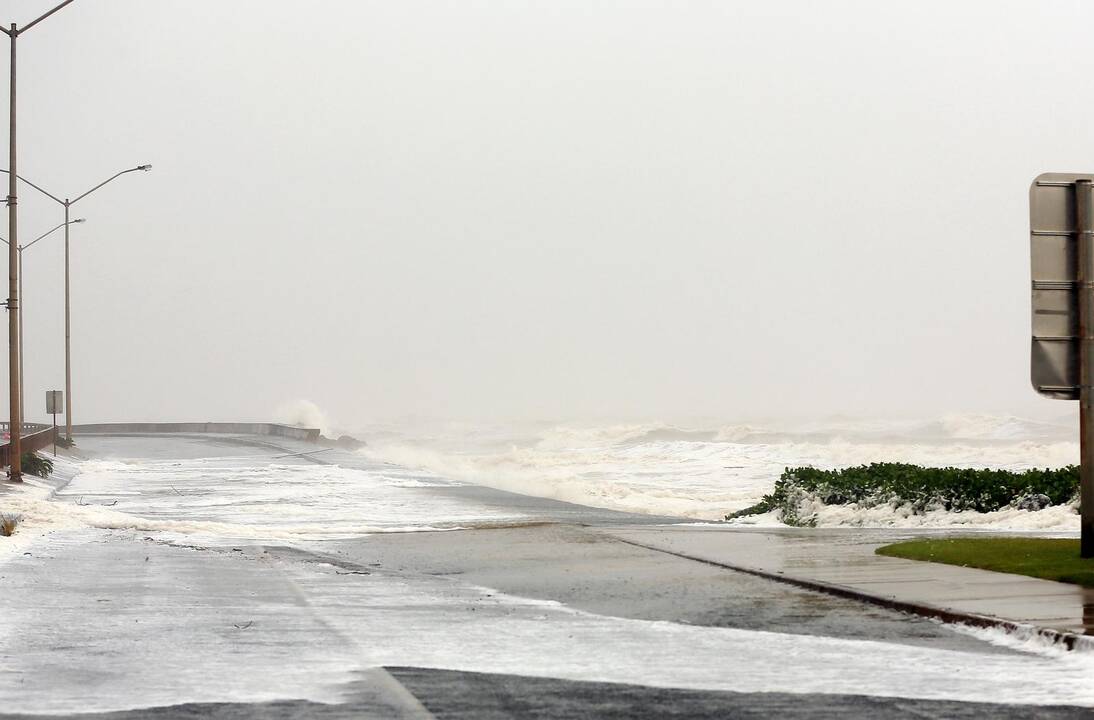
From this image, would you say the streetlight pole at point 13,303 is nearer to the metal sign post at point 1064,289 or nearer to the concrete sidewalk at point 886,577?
the concrete sidewalk at point 886,577

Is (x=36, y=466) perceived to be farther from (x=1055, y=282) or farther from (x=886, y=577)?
(x=1055, y=282)

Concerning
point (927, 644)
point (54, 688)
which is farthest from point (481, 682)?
point (927, 644)

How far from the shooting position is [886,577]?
15539mm

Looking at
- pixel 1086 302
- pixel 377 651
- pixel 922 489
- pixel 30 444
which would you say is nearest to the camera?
pixel 377 651

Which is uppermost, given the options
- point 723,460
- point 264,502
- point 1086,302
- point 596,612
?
point 1086,302

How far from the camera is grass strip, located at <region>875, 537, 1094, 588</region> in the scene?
49.6ft

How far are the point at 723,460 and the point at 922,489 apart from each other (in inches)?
1455

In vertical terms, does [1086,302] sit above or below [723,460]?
above

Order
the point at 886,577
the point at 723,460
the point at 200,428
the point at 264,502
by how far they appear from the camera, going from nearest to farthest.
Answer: the point at 886,577
the point at 264,502
the point at 723,460
the point at 200,428

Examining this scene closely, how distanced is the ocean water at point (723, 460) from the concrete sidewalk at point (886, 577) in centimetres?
292

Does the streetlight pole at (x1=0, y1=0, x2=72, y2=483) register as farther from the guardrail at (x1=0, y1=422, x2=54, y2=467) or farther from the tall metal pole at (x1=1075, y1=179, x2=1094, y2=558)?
the tall metal pole at (x1=1075, y1=179, x2=1094, y2=558)

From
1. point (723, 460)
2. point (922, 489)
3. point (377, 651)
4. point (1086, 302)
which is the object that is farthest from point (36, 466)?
point (377, 651)

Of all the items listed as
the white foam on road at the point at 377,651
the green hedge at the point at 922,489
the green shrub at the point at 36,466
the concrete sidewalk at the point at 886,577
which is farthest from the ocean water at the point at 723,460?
the green shrub at the point at 36,466

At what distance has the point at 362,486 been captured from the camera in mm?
39812
